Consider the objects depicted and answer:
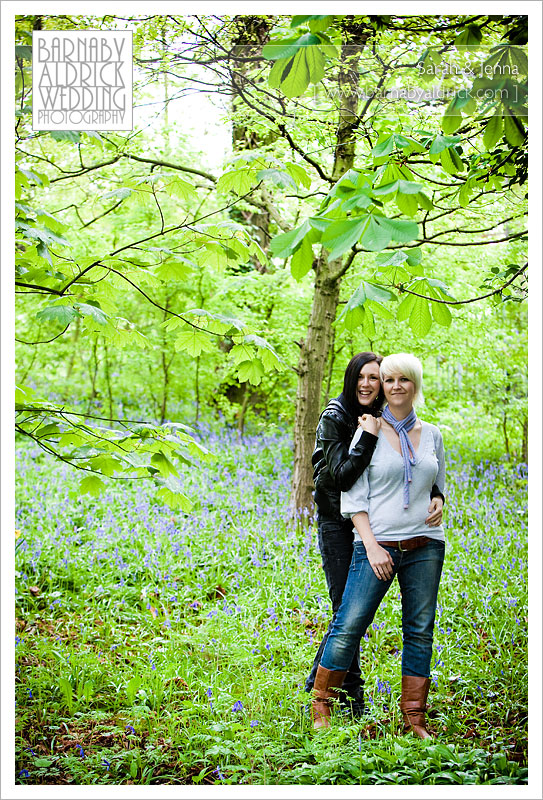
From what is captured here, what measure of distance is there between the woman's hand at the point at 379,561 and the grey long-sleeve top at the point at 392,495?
0.15 ft

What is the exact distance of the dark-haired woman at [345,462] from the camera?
6.14 ft

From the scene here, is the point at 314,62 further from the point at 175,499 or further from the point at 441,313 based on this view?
the point at 175,499

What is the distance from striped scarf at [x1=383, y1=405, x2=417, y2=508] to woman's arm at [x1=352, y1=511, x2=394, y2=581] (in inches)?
5.6

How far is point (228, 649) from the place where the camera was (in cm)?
254

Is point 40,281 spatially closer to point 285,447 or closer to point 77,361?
point 285,447

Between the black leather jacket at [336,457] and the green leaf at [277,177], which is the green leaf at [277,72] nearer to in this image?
the green leaf at [277,177]

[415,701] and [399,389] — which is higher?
[399,389]

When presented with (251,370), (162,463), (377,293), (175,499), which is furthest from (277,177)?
(175,499)

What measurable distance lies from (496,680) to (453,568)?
3.03 feet

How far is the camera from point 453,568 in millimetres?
3303

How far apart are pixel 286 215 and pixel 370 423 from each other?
8.89 feet

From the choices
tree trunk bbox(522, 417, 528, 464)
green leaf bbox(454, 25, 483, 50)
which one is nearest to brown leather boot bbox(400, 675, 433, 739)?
green leaf bbox(454, 25, 483, 50)

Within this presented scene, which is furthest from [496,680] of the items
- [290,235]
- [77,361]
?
[77,361]

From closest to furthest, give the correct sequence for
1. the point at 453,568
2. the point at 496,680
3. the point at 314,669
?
1. the point at 314,669
2. the point at 496,680
3. the point at 453,568
